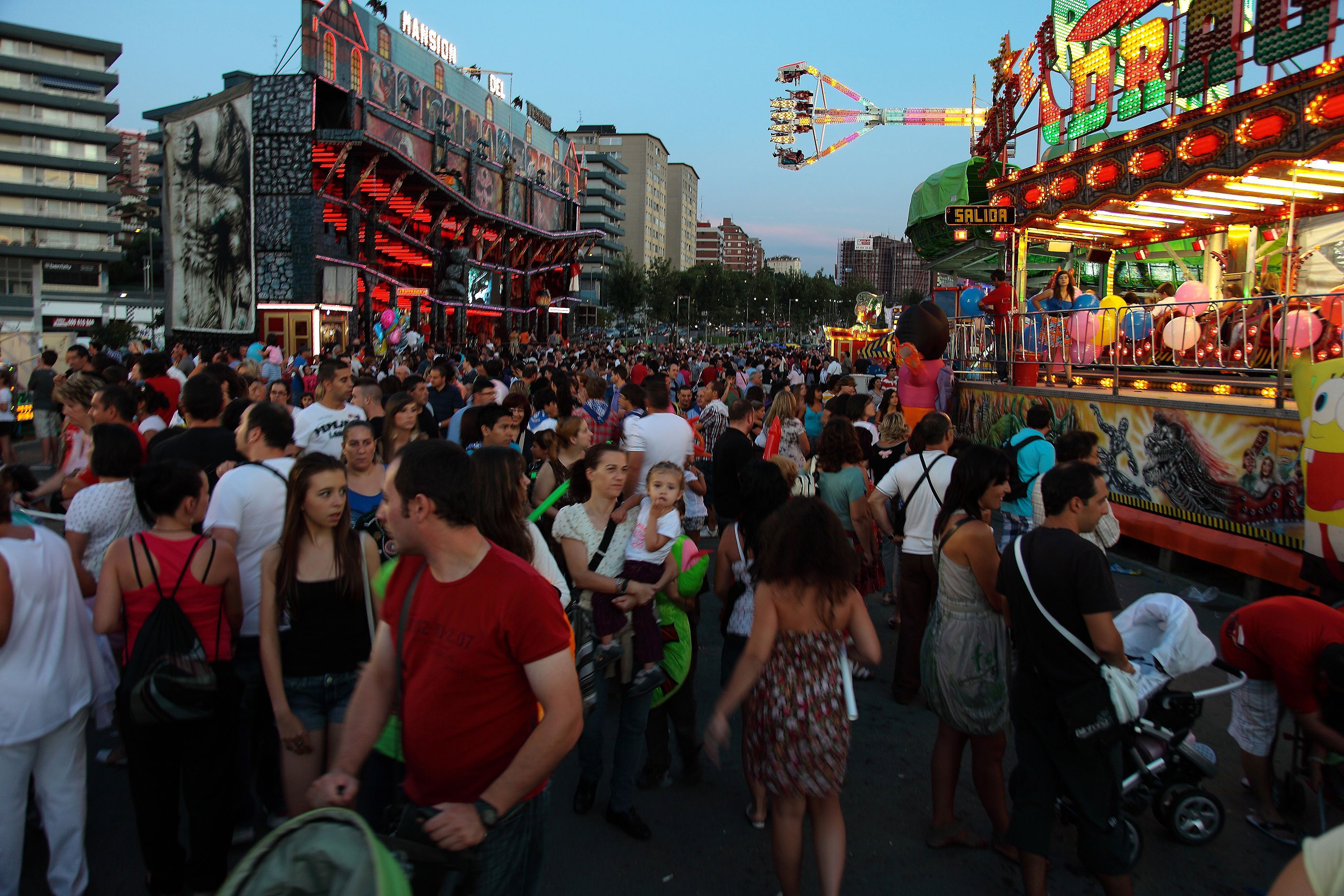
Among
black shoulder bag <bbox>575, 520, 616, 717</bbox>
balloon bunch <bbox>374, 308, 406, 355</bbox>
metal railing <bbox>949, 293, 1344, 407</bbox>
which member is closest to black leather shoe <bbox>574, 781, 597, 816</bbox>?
black shoulder bag <bbox>575, 520, 616, 717</bbox>

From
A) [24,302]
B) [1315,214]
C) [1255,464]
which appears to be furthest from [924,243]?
[24,302]

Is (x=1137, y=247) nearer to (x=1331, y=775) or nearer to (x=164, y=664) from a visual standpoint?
(x=1331, y=775)

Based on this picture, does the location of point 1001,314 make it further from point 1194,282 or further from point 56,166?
point 56,166

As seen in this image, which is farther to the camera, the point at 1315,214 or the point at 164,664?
the point at 1315,214

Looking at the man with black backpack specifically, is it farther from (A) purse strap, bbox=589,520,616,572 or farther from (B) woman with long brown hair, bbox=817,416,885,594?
(B) woman with long brown hair, bbox=817,416,885,594

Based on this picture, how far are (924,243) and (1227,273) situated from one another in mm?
7838

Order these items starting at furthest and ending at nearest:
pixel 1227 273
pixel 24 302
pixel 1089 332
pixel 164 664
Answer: pixel 24 302
pixel 1227 273
pixel 1089 332
pixel 164 664

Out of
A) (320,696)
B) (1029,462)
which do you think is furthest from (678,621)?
(1029,462)

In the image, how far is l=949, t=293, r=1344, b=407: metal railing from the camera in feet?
26.5

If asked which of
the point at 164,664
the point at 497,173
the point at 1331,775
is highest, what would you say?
the point at 497,173

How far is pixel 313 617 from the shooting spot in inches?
124

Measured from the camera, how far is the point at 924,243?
20.9m

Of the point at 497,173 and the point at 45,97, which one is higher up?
the point at 45,97

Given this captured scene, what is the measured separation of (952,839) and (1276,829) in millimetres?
1498
